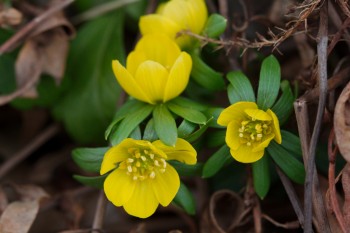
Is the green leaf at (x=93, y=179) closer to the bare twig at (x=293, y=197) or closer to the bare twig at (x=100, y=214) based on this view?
the bare twig at (x=100, y=214)

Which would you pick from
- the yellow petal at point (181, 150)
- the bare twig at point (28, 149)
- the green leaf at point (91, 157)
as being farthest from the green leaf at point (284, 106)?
the bare twig at point (28, 149)

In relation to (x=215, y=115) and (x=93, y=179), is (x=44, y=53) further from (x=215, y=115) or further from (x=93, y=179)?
(x=215, y=115)

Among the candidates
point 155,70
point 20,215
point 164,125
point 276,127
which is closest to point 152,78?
point 155,70

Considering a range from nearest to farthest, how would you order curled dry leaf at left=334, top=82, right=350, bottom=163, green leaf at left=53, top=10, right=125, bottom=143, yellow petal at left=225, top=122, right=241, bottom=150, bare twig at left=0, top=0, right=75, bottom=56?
curled dry leaf at left=334, top=82, right=350, bottom=163 < yellow petal at left=225, top=122, right=241, bottom=150 < bare twig at left=0, top=0, right=75, bottom=56 < green leaf at left=53, top=10, right=125, bottom=143

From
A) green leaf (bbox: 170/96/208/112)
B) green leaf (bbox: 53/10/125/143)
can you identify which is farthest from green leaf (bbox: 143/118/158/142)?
green leaf (bbox: 53/10/125/143)

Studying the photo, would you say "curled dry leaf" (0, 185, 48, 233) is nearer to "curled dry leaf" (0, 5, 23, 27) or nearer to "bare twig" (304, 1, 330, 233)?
"curled dry leaf" (0, 5, 23, 27)

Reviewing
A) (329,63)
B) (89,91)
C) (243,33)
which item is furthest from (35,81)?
(329,63)

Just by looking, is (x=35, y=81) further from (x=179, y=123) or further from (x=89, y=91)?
(x=179, y=123)
